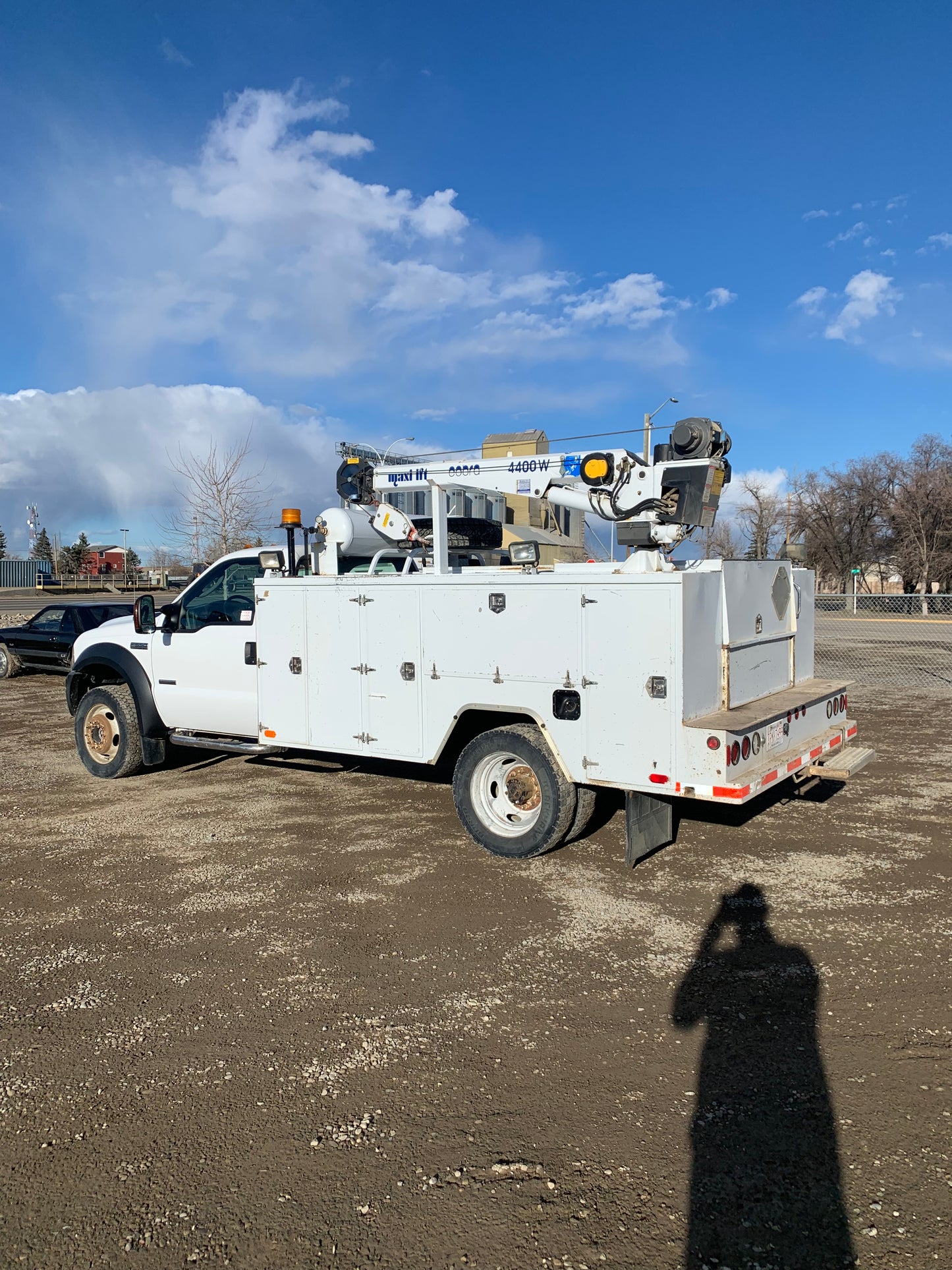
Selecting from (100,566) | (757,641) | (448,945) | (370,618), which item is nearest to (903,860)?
(757,641)

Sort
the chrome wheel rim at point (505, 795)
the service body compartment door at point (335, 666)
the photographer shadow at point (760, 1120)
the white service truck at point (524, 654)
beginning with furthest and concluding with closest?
the service body compartment door at point (335, 666) → the chrome wheel rim at point (505, 795) → the white service truck at point (524, 654) → the photographer shadow at point (760, 1120)

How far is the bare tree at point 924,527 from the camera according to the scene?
4331 centimetres

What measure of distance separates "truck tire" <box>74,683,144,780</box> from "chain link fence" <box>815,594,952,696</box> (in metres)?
9.81

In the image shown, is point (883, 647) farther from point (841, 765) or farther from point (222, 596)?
point (222, 596)

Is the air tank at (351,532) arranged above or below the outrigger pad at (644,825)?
above

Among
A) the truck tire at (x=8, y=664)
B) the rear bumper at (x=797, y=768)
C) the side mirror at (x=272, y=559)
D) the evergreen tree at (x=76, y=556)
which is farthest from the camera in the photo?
the evergreen tree at (x=76, y=556)

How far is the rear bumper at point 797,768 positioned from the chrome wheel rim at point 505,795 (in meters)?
1.23

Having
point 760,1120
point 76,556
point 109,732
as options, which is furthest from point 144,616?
point 76,556

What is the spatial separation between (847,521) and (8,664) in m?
43.7

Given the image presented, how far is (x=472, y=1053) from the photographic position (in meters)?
3.67

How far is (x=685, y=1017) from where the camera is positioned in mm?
3949

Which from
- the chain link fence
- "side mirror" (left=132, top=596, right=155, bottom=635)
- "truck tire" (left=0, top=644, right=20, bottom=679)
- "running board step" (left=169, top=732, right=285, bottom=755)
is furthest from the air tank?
"truck tire" (left=0, top=644, right=20, bottom=679)

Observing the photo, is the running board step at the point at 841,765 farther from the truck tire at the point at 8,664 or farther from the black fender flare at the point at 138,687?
the truck tire at the point at 8,664

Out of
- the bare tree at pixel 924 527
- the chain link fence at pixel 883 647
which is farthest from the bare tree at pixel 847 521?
the chain link fence at pixel 883 647
